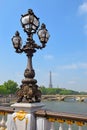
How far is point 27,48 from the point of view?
301 inches

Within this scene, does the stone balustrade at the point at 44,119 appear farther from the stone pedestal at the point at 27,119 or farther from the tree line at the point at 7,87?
the tree line at the point at 7,87

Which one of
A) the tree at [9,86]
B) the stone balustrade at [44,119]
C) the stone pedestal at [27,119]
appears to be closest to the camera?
the stone balustrade at [44,119]

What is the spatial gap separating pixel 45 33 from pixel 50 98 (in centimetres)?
12834

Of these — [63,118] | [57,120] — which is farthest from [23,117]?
[63,118]

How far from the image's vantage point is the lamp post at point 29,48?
7.17 meters

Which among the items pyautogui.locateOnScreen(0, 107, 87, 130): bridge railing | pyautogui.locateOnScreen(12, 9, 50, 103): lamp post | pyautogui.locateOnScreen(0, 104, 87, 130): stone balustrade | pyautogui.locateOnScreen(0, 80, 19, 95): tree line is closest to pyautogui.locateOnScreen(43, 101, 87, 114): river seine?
pyautogui.locateOnScreen(0, 80, 19, 95): tree line

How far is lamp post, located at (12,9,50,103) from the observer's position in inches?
282

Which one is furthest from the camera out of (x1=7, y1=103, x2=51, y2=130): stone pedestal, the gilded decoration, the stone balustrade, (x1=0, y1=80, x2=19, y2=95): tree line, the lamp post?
(x1=0, y1=80, x2=19, y2=95): tree line

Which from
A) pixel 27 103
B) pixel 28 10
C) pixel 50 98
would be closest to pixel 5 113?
pixel 27 103

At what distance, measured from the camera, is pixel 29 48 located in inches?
299

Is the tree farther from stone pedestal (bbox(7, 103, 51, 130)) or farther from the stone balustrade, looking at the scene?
the stone balustrade

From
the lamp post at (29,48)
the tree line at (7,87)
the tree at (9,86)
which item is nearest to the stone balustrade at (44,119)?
the lamp post at (29,48)

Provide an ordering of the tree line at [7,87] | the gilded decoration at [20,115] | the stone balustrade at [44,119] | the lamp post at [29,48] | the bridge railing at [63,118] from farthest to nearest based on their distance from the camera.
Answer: the tree line at [7,87], the lamp post at [29,48], the gilded decoration at [20,115], the stone balustrade at [44,119], the bridge railing at [63,118]

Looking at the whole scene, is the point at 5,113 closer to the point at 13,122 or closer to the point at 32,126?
the point at 13,122
